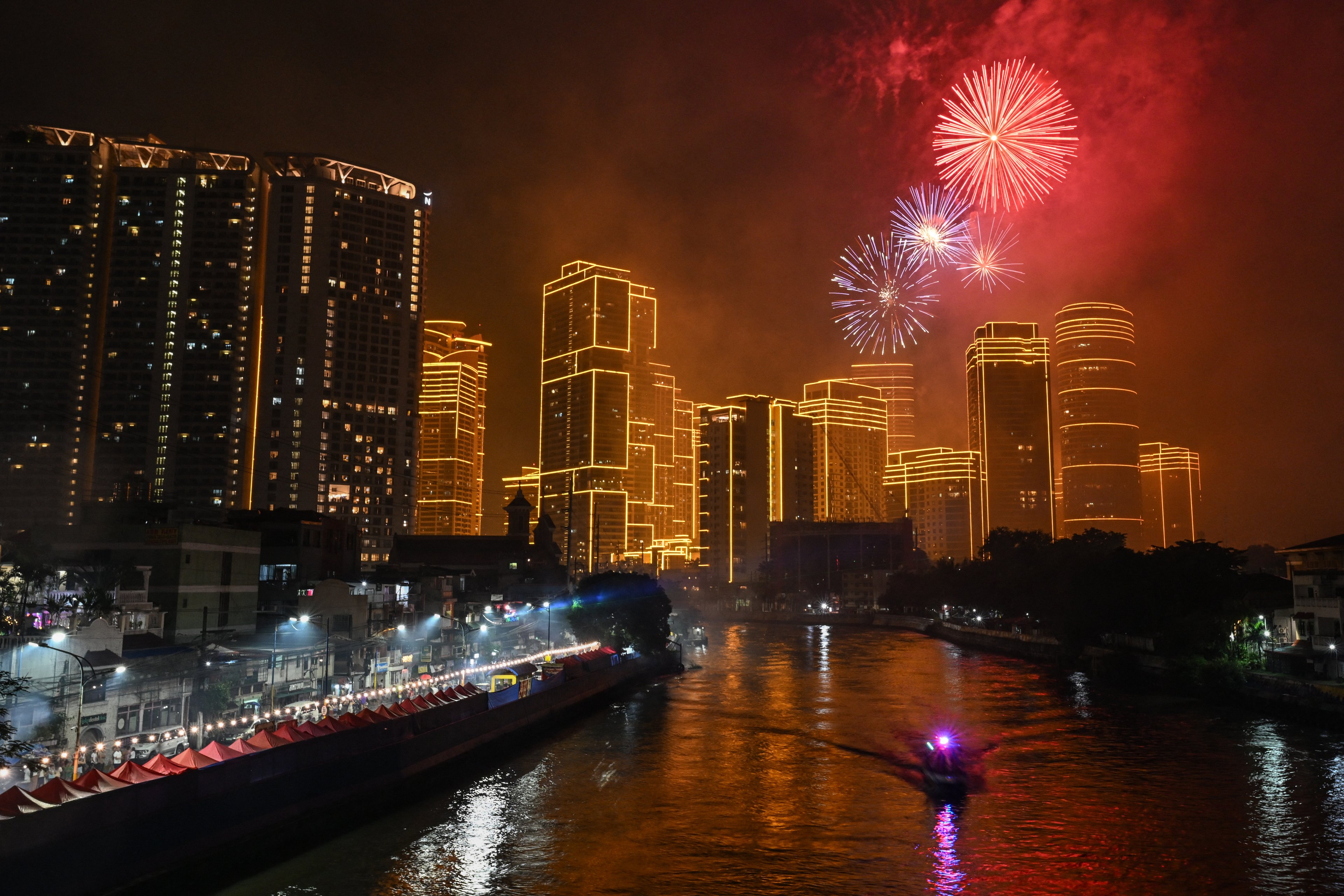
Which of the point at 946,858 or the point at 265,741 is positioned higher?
the point at 265,741

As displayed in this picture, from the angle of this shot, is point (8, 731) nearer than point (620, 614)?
Yes

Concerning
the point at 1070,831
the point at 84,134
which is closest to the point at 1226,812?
the point at 1070,831

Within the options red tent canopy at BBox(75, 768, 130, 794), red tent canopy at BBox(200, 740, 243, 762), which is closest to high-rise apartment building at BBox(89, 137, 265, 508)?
red tent canopy at BBox(200, 740, 243, 762)

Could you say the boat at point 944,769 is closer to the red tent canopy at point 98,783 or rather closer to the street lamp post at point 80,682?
the red tent canopy at point 98,783

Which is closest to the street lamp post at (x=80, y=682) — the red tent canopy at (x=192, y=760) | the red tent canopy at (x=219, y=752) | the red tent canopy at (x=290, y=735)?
the red tent canopy at (x=192, y=760)

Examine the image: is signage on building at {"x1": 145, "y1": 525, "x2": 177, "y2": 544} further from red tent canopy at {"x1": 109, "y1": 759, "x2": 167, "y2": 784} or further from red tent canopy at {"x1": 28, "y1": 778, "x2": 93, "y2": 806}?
red tent canopy at {"x1": 28, "y1": 778, "x2": 93, "y2": 806}

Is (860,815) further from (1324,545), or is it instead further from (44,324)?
(44,324)

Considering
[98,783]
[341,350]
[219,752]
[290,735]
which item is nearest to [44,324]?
[341,350]
